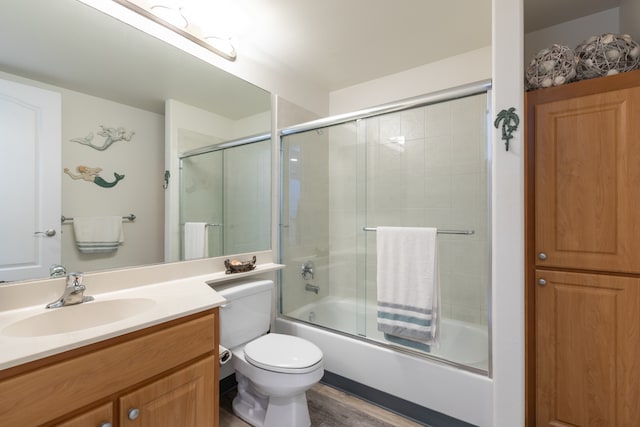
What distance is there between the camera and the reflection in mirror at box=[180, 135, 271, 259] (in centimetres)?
171

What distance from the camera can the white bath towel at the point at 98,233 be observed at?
4.19 feet

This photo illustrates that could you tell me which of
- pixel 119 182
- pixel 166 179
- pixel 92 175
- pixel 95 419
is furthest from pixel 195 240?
pixel 95 419

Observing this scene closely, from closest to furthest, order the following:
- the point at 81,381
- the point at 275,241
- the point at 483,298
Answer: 1. the point at 81,381
2. the point at 483,298
3. the point at 275,241

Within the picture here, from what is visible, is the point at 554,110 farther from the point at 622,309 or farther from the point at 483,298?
the point at 483,298

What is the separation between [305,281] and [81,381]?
167 centimetres

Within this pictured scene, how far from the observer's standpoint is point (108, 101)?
135 cm

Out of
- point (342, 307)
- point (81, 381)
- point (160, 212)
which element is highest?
point (160, 212)

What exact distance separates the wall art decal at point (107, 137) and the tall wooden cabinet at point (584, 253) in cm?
204

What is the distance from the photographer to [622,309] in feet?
4.12

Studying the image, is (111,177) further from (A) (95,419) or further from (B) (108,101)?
(A) (95,419)

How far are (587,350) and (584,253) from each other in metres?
0.45

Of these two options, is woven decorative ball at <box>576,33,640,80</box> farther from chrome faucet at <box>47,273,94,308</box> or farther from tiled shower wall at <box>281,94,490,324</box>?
chrome faucet at <box>47,273,94,308</box>

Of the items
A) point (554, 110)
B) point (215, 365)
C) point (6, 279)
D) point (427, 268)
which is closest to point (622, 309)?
point (427, 268)

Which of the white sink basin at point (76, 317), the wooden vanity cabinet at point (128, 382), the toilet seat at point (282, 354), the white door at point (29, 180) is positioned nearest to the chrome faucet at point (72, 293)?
the white sink basin at point (76, 317)
